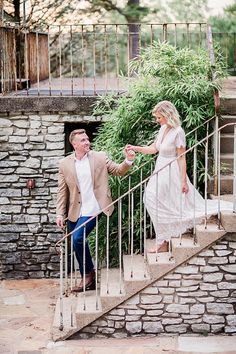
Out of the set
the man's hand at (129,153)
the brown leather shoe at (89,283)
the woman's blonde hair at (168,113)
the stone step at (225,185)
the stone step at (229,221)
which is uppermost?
the woman's blonde hair at (168,113)

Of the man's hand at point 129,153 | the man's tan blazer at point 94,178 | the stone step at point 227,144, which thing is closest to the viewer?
the man's hand at point 129,153

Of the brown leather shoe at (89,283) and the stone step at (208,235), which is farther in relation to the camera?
the brown leather shoe at (89,283)

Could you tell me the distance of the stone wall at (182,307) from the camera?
7016mm

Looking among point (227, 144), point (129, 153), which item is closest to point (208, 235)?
point (129, 153)

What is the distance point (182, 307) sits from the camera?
707 centimetres

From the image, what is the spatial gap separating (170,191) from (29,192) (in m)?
2.70

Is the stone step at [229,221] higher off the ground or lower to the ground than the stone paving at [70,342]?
higher

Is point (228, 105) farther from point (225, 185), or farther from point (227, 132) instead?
point (225, 185)

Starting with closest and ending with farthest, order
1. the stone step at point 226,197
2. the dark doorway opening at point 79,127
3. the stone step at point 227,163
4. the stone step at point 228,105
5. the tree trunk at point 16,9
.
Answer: the stone step at point 226,197
the stone step at point 227,163
the stone step at point 228,105
the dark doorway opening at point 79,127
the tree trunk at point 16,9

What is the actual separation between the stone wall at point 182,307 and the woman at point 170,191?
0.43 metres

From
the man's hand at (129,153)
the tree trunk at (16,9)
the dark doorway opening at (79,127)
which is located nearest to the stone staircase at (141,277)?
the man's hand at (129,153)

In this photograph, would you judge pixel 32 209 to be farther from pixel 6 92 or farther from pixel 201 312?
pixel 201 312

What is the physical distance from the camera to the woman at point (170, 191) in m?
7.16

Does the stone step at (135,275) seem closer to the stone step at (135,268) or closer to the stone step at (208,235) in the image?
the stone step at (135,268)
